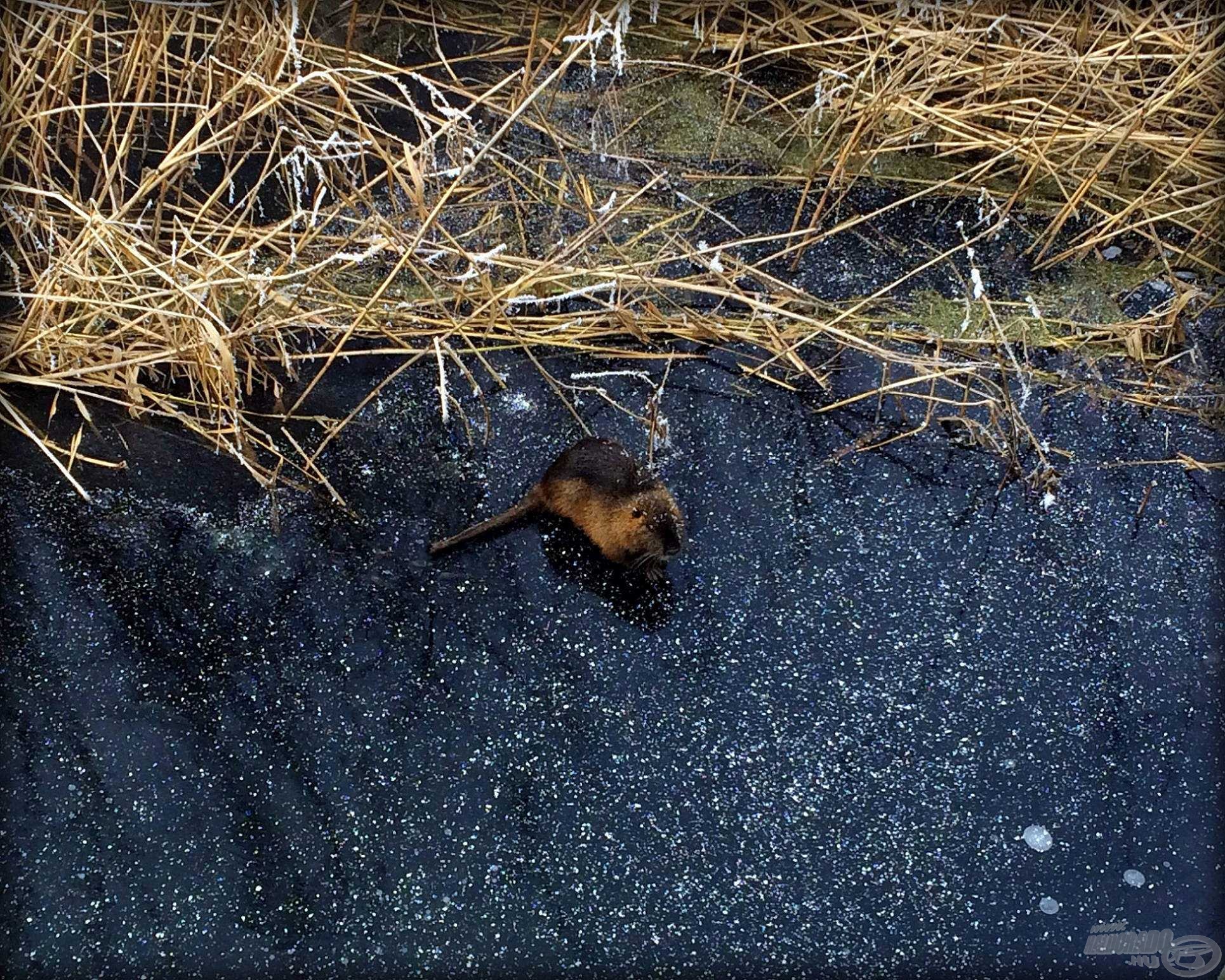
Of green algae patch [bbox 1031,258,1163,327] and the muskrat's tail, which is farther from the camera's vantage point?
green algae patch [bbox 1031,258,1163,327]

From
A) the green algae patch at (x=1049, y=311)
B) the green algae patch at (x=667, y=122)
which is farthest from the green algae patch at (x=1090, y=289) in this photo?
the green algae patch at (x=667, y=122)

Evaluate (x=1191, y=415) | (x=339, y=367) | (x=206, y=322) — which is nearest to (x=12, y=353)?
(x=206, y=322)

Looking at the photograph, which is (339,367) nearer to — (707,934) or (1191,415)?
(707,934)

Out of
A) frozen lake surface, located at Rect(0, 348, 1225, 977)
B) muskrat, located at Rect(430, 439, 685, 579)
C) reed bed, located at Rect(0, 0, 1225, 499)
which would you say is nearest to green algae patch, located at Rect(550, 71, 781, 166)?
reed bed, located at Rect(0, 0, 1225, 499)

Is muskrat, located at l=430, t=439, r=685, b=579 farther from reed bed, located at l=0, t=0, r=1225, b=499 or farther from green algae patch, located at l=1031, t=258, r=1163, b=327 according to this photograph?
green algae patch, located at l=1031, t=258, r=1163, b=327

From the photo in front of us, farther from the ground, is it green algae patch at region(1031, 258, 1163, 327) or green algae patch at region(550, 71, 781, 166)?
green algae patch at region(550, 71, 781, 166)

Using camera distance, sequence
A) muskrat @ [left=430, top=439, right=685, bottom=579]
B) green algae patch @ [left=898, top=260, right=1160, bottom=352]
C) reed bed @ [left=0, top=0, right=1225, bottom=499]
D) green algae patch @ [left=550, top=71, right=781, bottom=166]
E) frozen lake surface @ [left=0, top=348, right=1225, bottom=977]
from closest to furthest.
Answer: frozen lake surface @ [left=0, top=348, right=1225, bottom=977]
muskrat @ [left=430, top=439, right=685, bottom=579]
reed bed @ [left=0, top=0, right=1225, bottom=499]
green algae patch @ [left=898, top=260, right=1160, bottom=352]
green algae patch @ [left=550, top=71, right=781, bottom=166]

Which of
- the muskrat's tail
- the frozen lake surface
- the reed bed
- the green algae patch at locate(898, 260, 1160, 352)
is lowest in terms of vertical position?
the frozen lake surface
